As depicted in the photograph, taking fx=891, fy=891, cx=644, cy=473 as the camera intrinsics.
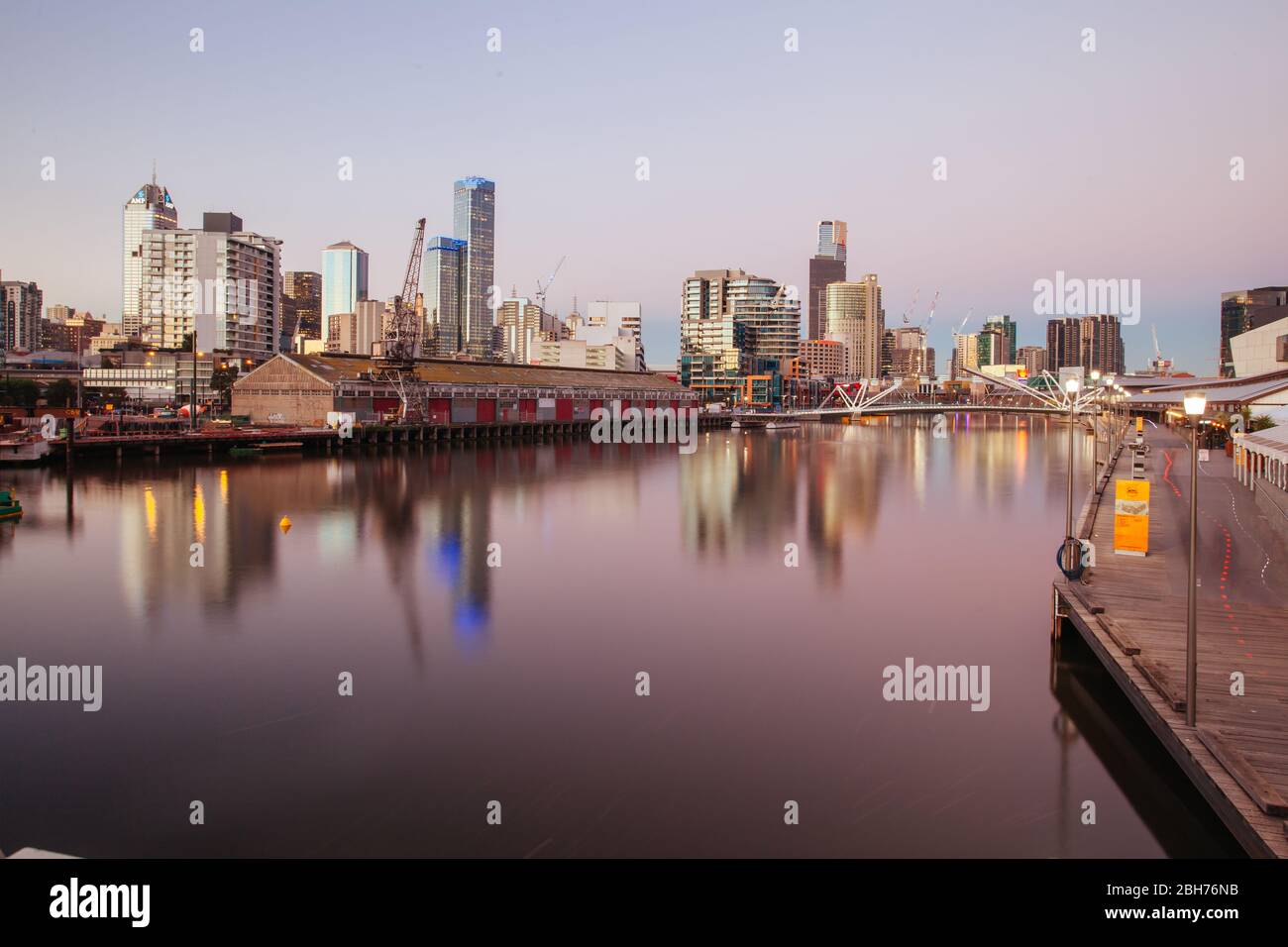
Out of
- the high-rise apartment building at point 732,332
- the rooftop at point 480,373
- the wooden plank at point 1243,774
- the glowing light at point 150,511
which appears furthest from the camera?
the high-rise apartment building at point 732,332

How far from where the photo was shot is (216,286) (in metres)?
112

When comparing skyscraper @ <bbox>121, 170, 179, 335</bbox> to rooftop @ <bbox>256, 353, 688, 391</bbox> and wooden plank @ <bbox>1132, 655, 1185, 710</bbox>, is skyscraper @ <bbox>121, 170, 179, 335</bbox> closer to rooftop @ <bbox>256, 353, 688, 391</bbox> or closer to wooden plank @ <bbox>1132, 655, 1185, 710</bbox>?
rooftop @ <bbox>256, 353, 688, 391</bbox>

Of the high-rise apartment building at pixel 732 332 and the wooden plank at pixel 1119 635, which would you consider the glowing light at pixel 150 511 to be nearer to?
the wooden plank at pixel 1119 635

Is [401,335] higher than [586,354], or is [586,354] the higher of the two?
[586,354]

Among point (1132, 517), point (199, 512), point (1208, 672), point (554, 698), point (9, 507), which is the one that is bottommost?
point (554, 698)

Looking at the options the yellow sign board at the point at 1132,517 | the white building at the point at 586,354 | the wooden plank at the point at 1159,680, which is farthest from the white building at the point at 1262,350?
the white building at the point at 586,354

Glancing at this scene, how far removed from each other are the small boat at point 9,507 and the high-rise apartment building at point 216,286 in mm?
85511

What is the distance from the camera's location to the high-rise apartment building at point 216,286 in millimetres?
112750

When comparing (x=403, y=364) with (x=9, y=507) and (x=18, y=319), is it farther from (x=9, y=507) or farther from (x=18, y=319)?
(x=18, y=319)

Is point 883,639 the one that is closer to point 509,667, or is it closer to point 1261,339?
point 509,667

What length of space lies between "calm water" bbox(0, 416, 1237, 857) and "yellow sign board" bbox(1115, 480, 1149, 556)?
190 cm

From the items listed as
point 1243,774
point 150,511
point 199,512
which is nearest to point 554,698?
point 1243,774

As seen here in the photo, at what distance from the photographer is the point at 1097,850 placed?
8.40 metres

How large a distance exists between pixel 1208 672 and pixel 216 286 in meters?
121
